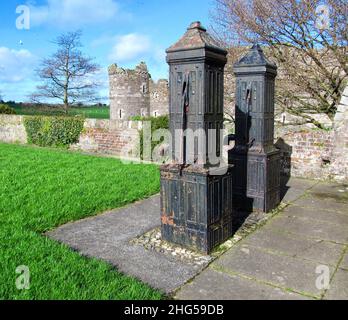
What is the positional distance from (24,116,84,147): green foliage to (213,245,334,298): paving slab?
37.0 ft

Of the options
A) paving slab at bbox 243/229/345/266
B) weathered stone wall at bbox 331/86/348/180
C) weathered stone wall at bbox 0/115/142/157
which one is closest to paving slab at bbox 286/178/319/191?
weathered stone wall at bbox 331/86/348/180

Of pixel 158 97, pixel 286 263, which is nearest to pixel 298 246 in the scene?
pixel 286 263

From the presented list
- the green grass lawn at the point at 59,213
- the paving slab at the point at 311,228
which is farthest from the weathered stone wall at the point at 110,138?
the paving slab at the point at 311,228

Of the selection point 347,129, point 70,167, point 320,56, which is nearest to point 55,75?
point 70,167

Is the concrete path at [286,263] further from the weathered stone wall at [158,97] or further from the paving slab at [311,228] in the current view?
the weathered stone wall at [158,97]

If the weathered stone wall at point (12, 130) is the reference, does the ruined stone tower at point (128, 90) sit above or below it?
above

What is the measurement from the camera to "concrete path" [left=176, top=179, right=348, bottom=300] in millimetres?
2961

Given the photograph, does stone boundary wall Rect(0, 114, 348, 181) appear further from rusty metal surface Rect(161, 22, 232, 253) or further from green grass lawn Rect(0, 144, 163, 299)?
rusty metal surface Rect(161, 22, 232, 253)

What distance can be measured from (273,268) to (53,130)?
Answer: 517 inches

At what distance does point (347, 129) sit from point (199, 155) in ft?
16.5

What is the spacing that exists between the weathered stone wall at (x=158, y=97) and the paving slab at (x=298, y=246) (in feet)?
78.9

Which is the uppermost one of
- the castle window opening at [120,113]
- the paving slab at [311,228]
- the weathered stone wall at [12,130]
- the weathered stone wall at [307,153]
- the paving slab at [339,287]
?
the castle window opening at [120,113]

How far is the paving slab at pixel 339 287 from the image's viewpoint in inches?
114

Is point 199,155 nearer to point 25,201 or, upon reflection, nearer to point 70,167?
point 25,201
